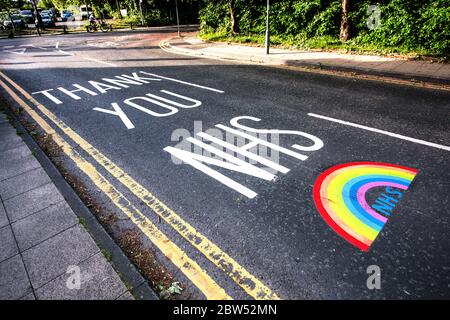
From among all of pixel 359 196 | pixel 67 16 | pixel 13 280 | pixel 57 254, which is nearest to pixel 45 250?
pixel 57 254

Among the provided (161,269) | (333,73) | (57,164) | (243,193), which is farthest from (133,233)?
(333,73)

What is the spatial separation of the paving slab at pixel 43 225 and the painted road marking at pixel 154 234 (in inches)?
24.4

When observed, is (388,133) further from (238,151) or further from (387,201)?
(238,151)

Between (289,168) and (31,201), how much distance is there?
12.2ft

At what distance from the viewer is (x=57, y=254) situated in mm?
2988

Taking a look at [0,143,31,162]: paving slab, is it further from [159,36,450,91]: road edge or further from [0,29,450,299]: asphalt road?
[159,36,450,91]: road edge

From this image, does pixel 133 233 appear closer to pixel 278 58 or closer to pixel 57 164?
pixel 57 164

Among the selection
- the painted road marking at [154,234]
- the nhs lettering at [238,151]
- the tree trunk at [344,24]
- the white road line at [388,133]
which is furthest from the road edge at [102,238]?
the tree trunk at [344,24]

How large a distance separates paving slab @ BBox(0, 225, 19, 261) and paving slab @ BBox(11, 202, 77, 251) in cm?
5

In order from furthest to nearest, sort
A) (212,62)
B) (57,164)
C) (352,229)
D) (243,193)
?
(212,62) → (57,164) → (243,193) → (352,229)

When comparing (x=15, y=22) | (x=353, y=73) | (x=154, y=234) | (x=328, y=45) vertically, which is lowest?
(x=154, y=234)

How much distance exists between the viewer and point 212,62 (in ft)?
42.1

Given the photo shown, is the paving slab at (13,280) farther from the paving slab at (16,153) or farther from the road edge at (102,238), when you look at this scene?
the paving slab at (16,153)
